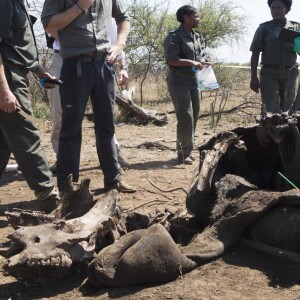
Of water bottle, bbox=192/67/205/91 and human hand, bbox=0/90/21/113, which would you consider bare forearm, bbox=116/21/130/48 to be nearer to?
human hand, bbox=0/90/21/113

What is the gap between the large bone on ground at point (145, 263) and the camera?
2.91 metres

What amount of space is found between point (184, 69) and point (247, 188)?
3477 mm

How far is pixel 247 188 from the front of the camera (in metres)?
3.47

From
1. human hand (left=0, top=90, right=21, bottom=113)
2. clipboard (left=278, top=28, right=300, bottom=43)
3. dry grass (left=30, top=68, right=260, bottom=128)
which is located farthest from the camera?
dry grass (left=30, top=68, right=260, bottom=128)

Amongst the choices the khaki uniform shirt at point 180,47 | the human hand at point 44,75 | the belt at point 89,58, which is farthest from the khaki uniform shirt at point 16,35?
the khaki uniform shirt at point 180,47

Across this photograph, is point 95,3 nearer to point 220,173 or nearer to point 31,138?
point 31,138

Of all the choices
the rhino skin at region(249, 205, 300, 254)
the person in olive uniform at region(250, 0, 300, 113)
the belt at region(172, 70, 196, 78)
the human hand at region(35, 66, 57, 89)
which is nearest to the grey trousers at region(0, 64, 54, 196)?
the human hand at region(35, 66, 57, 89)

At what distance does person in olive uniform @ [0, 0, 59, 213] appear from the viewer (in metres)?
3.97

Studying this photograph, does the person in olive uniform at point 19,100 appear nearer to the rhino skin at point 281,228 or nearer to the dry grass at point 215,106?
the rhino skin at point 281,228

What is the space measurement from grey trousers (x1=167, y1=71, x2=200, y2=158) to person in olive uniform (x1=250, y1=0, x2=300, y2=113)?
90 cm

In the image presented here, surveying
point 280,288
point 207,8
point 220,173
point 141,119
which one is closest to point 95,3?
point 220,173

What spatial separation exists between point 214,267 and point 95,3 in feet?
8.54

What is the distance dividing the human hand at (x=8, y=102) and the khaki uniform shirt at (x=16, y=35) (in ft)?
1.06

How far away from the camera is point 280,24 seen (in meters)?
6.87
